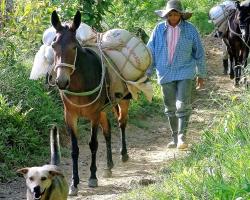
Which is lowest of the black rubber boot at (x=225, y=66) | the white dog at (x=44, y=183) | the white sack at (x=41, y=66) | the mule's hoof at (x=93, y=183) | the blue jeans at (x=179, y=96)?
the mule's hoof at (x=93, y=183)

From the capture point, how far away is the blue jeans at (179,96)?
8.29 m

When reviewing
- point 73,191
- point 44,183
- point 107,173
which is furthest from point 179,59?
point 44,183

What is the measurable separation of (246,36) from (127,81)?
5338 mm

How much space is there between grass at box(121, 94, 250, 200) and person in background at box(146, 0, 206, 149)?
183cm

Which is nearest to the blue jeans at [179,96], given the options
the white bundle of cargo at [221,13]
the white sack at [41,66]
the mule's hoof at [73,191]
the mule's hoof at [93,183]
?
the mule's hoof at [93,183]

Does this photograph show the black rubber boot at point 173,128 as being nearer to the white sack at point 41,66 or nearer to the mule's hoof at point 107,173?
the mule's hoof at point 107,173

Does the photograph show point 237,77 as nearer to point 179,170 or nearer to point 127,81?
point 127,81

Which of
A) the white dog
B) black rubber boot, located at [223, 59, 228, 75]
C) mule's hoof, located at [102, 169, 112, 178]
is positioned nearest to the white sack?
mule's hoof, located at [102, 169, 112, 178]

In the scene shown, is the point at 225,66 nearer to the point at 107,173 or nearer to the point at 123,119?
the point at 123,119

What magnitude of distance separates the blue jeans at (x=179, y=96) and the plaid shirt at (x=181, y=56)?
0.32 ft

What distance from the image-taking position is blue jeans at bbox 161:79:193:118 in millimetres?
8289

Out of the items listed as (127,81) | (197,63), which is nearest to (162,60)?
(197,63)

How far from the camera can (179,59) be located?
8320 millimetres

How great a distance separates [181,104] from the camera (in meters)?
8.28
